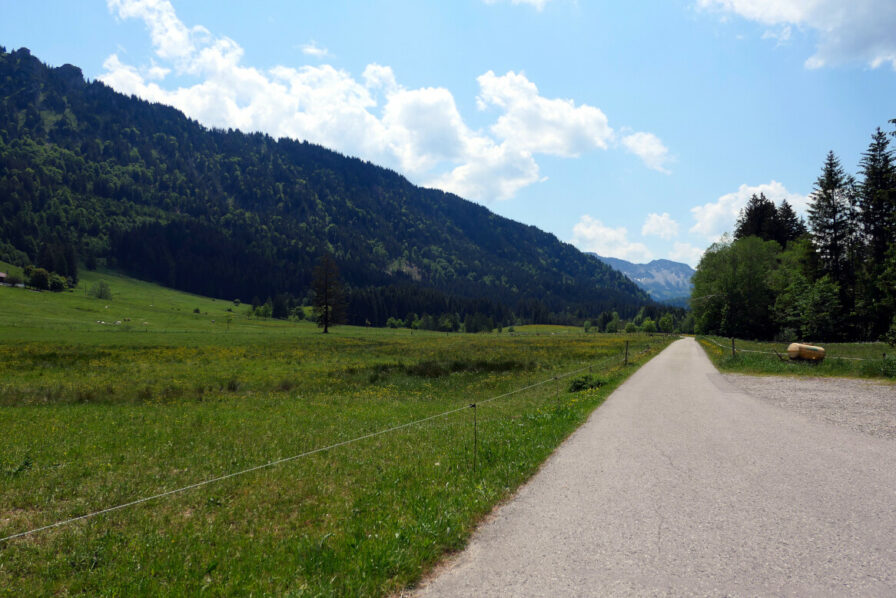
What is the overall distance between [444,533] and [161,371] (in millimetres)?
33473

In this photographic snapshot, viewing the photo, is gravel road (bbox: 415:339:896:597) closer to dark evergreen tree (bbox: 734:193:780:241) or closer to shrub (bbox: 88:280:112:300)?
dark evergreen tree (bbox: 734:193:780:241)

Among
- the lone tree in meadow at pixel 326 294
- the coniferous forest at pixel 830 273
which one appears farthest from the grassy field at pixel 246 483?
the lone tree in meadow at pixel 326 294

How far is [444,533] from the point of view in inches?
237

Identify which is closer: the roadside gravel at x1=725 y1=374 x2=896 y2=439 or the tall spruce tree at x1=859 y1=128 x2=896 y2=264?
the roadside gravel at x1=725 y1=374 x2=896 y2=439

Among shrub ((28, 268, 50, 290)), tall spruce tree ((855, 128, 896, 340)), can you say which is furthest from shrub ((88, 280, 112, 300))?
tall spruce tree ((855, 128, 896, 340))

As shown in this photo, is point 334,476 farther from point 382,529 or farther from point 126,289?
point 126,289

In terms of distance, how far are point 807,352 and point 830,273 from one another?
3696 centimetres

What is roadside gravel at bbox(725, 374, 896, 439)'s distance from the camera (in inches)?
526

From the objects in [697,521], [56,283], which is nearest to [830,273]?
[697,521]

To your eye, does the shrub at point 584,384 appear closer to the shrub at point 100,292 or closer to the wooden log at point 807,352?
the wooden log at point 807,352

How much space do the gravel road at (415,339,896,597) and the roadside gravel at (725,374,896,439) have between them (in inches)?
44.2

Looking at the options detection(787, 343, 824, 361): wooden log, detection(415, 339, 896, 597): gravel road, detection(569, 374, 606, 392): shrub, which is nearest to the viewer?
detection(415, 339, 896, 597): gravel road

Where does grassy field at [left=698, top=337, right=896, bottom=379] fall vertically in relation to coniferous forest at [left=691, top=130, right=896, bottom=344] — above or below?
below

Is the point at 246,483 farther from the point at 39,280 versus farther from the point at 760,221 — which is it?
the point at 39,280
